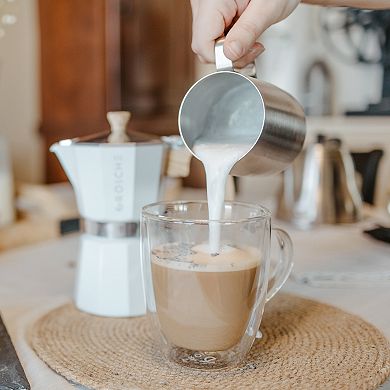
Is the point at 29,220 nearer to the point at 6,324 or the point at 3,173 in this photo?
the point at 3,173

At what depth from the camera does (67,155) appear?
0.77m

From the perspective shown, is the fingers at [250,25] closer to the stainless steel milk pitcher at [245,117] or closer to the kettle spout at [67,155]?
the stainless steel milk pitcher at [245,117]

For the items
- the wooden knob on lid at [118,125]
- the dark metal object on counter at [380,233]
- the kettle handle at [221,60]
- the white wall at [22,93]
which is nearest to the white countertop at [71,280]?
the dark metal object on counter at [380,233]

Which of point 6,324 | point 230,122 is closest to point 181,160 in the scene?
point 230,122

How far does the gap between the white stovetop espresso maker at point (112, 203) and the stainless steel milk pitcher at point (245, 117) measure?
0.21 ft

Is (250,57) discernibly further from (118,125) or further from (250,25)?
(118,125)


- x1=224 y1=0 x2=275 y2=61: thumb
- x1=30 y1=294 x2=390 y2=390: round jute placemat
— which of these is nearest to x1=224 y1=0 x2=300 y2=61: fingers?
x1=224 y1=0 x2=275 y2=61: thumb

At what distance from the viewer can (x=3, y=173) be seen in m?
1.31

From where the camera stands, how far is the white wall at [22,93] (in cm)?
285

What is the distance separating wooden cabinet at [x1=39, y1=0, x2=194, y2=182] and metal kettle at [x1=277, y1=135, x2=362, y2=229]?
1767 mm

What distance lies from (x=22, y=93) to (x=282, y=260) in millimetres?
2546

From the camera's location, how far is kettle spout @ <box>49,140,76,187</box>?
0.75 metres

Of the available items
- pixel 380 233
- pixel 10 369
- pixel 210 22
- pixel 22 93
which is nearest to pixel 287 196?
pixel 380 233

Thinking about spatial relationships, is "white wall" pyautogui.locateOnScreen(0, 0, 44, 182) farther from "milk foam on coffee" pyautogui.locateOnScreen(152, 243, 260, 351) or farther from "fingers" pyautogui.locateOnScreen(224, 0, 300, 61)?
"milk foam on coffee" pyautogui.locateOnScreen(152, 243, 260, 351)
